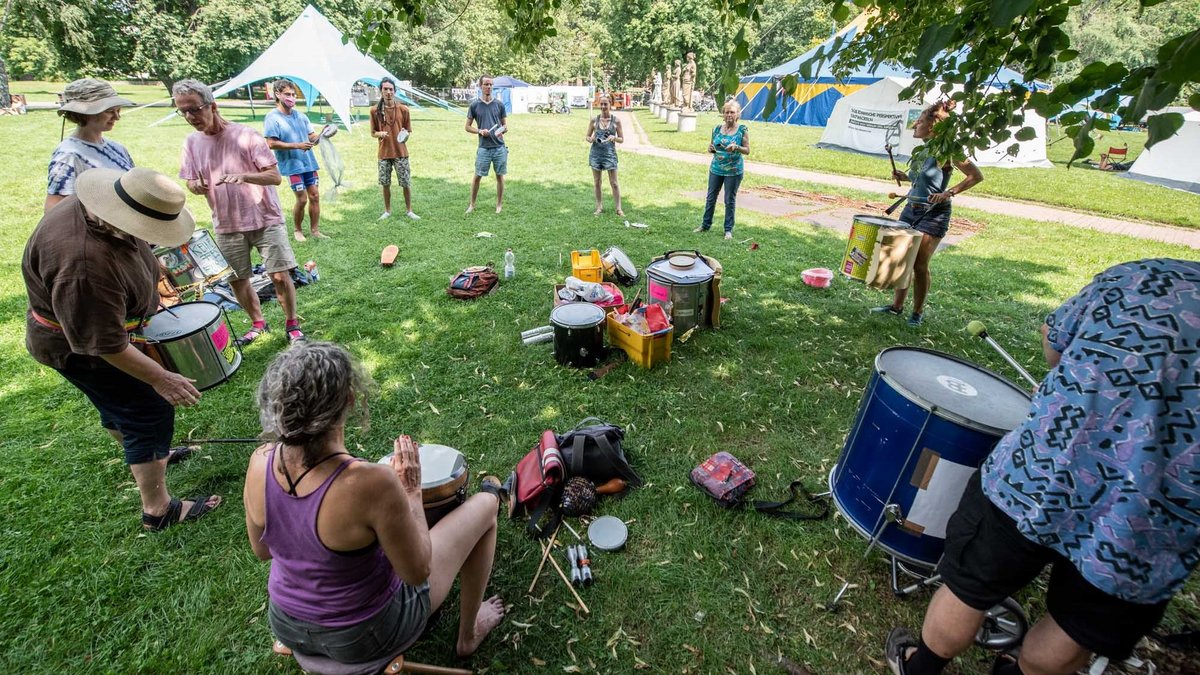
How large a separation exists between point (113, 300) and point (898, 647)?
4203 millimetres

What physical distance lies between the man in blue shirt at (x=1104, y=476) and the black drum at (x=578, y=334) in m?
3.20

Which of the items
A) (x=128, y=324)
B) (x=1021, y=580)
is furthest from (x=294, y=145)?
(x=1021, y=580)

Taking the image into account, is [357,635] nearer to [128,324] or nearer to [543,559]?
[543,559]

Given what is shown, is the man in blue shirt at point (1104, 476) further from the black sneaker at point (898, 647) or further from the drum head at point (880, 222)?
the drum head at point (880, 222)

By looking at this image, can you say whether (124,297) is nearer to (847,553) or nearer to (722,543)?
(722,543)

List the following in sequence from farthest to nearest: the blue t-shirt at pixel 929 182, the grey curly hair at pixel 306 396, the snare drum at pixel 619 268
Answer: the snare drum at pixel 619 268
the blue t-shirt at pixel 929 182
the grey curly hair at pixel 306 396

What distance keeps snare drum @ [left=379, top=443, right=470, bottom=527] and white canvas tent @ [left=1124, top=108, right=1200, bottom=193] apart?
1989cm

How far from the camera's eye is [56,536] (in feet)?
10.3

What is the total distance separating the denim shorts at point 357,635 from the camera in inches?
77.7

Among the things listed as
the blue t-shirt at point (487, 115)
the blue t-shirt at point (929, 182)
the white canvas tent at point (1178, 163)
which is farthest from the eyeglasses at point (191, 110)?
the white canvas tent at point (1178, 163)

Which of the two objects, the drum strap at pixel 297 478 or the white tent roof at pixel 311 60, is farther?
the white tent roof at pixel 311 60

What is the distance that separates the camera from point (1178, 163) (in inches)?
574

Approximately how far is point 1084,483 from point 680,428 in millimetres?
→ 2611

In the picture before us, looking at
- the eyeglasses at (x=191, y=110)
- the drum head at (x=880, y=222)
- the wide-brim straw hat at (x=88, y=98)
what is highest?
the wide-brim straw hat at (x=88, y=98)
